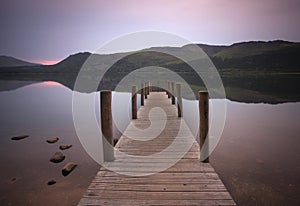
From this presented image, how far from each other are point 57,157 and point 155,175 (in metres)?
7.06

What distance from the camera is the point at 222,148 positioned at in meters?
11.2

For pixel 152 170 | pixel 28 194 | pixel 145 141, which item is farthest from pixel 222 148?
pixel 28 194

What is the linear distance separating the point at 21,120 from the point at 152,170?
18.8 metres

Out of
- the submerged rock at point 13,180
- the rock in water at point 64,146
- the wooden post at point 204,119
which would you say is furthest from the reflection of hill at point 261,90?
the submerged rock at point 13,180

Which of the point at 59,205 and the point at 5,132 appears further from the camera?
the point at 5,132

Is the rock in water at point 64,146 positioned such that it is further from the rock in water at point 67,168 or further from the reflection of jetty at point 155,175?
the reflection of jetty at point 155,175

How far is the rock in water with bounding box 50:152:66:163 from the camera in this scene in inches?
398

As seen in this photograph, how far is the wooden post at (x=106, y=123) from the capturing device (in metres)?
5.39

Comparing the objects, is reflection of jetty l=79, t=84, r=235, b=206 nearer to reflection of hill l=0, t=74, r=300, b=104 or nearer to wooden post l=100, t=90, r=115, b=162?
wooden post l=100, t=90, r=115, b=162

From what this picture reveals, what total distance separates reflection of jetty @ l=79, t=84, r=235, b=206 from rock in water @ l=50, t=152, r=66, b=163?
4.14m

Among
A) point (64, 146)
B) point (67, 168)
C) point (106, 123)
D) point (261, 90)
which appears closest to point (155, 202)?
point (106, 123)

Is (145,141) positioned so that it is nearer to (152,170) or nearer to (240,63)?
(152,170)

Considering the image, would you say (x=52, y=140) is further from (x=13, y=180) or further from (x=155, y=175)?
(x=155, y=175)

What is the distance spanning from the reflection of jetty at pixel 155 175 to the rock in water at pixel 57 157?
13.6 ft
